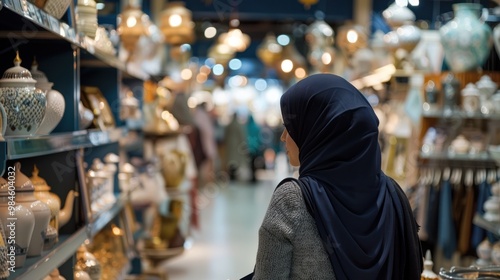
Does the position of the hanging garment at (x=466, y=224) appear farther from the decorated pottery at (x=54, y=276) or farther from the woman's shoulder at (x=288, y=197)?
the woman's shoulder at (x=288, y=197)

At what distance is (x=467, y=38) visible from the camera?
549cm

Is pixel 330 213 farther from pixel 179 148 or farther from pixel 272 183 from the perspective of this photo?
pixel 272 183

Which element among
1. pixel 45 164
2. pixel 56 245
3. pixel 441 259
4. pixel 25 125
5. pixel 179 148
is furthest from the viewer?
pixel 179 148

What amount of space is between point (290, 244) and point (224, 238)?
6.58 meters

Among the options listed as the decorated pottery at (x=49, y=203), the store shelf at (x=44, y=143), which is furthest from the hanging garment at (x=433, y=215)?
the decorated pottery at (x=49, y=203)

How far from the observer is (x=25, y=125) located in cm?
242

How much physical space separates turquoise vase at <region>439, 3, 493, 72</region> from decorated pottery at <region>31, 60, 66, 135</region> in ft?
11.6

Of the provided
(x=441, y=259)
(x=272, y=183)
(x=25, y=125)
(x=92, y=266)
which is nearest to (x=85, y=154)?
(x=92, y=266)

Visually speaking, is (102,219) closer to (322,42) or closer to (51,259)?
(51,259)

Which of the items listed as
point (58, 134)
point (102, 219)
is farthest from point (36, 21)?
point (102, 219)

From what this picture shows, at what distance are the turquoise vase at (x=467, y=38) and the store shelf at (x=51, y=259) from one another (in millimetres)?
3385

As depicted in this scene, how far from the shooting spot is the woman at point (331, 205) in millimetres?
2086

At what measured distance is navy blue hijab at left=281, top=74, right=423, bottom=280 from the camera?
2.09 metres

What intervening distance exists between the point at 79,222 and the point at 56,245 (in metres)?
0.47
